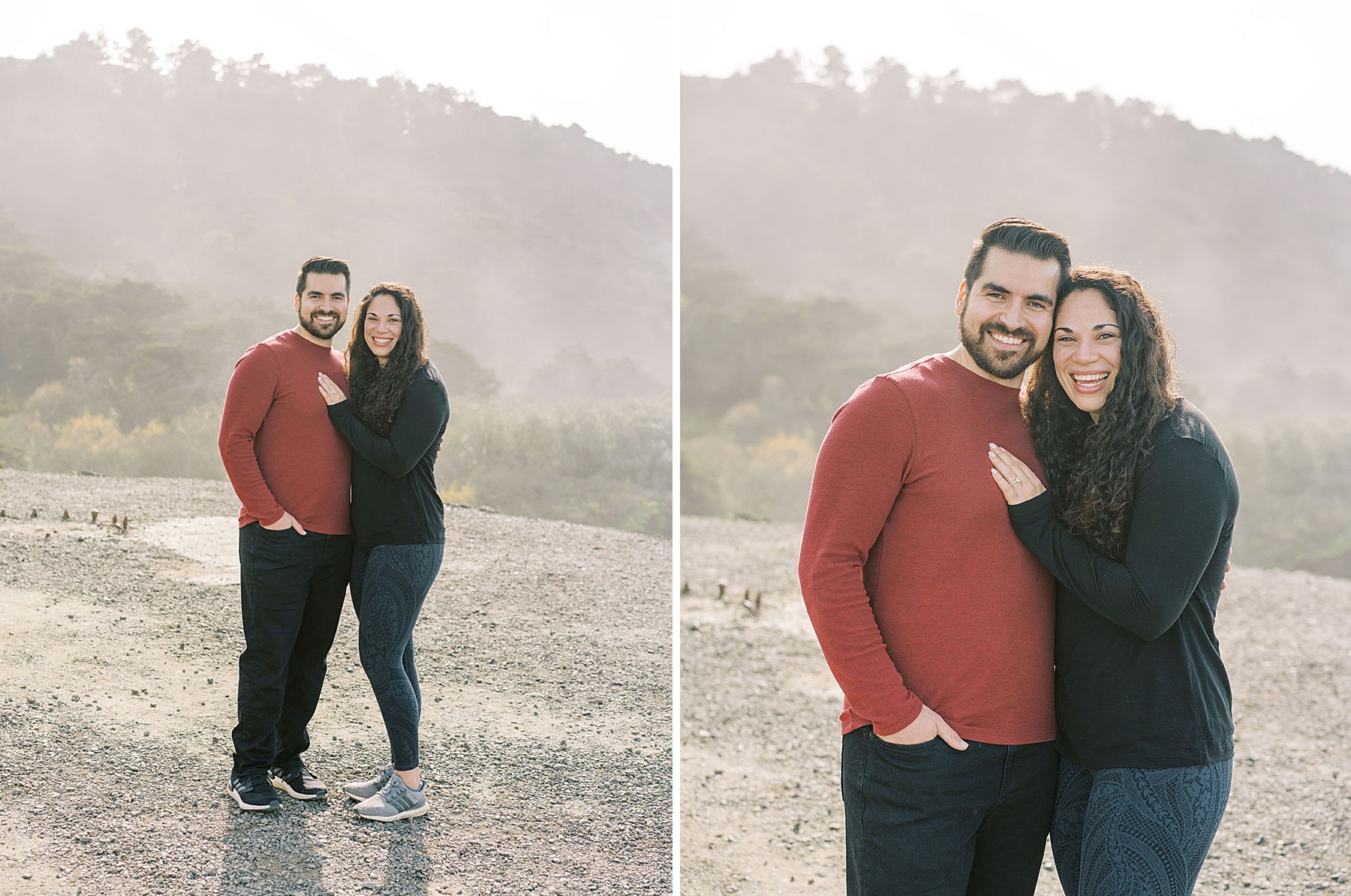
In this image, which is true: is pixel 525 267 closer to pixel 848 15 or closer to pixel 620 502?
pixel 620 502

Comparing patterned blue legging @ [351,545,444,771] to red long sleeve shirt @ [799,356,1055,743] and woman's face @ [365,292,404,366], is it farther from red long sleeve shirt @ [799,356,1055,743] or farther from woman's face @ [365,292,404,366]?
red long sleeve shirt @ [799,356,1055,743]

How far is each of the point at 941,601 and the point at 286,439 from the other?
1.77 m

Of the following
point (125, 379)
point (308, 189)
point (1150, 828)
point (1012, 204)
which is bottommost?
point (1150, 828)

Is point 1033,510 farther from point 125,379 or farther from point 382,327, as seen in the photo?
point 125,379

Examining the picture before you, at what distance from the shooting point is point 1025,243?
1611mm

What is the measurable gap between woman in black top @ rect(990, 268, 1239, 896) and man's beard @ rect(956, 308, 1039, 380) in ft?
0.19

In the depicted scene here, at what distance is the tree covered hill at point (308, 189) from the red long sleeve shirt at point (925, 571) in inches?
68.1

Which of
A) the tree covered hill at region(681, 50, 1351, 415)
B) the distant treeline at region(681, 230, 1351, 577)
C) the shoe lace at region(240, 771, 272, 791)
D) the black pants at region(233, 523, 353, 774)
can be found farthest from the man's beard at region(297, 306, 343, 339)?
the tree covered hill at region(681, 50, 1351, 415)

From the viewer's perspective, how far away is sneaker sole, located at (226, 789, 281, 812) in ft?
8.71

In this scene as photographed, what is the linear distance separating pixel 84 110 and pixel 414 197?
122cm

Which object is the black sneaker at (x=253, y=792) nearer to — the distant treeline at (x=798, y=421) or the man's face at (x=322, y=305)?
the man's face at (x=322, y=305)

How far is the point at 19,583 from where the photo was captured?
279 cm

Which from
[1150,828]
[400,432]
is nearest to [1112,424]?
[1150,828]

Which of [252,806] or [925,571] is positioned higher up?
[925,571]
